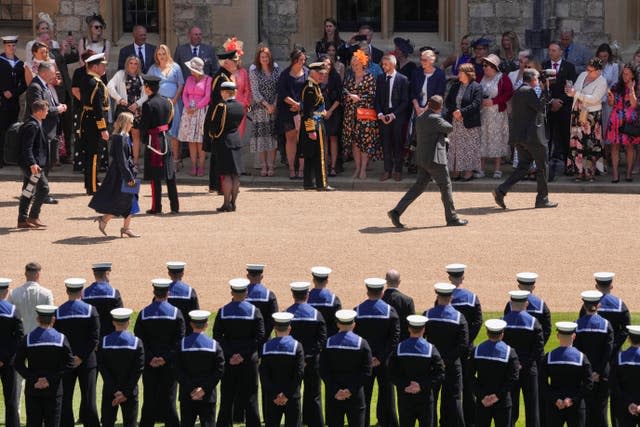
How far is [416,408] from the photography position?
12617 millimetres

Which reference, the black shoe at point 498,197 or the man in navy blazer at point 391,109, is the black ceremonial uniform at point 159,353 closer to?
the black shoe at point 498,197

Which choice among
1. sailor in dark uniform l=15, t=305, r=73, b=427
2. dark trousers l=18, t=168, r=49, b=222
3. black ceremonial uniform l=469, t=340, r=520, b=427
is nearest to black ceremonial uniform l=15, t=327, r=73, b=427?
sailor in dark uniform l=15, t=305, r=73, b=427

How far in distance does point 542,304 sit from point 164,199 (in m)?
8.18

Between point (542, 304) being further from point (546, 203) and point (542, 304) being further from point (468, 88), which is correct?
point (468, 88)

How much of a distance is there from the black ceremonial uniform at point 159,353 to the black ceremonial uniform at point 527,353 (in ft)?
8.20

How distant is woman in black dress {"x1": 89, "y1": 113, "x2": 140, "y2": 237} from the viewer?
18.3m

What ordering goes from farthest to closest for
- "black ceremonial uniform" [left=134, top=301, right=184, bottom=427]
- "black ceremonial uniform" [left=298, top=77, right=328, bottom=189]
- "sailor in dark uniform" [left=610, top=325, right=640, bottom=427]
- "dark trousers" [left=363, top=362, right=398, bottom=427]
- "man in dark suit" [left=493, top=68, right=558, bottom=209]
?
"black ceremonial uniform" [left=298, top=77, right=328, bottom=189], "man in dark suit" [left=493, top=68, right=558, bottom=209], "dark trousers" [left=363, top=362, right=398, bottom=427], "black ceremonial uniform" [left=134, top=301, right=184, bottom=427], "sailor in dark uniform" [left=610, top=325, right=640, bottom=427]

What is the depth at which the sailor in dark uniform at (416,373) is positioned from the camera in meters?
12.5

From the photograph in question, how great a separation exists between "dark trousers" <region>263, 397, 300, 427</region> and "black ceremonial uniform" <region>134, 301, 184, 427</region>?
78 cm

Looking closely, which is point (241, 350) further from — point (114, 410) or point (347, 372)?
point (114, 410)

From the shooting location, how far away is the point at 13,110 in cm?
2317

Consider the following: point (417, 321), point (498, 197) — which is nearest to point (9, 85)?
point (498, 197)

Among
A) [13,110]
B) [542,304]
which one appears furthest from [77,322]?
[13,110]

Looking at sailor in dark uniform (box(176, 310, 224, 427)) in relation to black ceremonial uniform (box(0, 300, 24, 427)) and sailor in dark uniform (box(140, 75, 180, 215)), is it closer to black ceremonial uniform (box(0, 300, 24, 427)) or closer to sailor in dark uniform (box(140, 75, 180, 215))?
black ceremonial uniform (box(0, 300, 24, 427))
